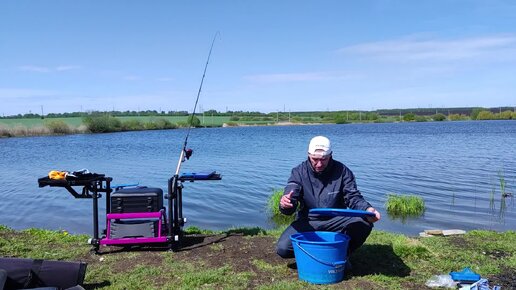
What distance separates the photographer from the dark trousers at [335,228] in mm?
5391

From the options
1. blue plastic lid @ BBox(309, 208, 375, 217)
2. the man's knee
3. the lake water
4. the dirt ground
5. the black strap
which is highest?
blue plastic lid @ BBox(309, 208, 375, 217)

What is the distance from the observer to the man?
5.32m

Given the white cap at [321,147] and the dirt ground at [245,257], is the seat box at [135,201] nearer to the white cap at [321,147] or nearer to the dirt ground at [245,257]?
the dirt ground at [245,257]

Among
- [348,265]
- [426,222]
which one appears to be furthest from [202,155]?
[348,265]

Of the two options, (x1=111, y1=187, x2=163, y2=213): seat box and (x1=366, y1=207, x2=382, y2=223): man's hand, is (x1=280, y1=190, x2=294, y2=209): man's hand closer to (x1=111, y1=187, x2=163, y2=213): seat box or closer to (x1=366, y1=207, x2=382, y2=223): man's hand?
(x1=366, y1=207, x2=382, y2=223): man's hand

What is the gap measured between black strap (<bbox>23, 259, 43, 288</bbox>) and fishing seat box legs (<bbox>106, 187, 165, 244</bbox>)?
1.62m

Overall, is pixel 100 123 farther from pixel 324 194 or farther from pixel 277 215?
pixel 324 194

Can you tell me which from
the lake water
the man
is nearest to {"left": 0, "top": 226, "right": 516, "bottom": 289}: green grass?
the man

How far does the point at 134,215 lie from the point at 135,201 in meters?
0.19

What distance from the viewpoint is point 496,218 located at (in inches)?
446

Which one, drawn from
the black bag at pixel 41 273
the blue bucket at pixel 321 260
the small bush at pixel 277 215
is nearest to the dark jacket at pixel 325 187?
the blue bucket at pixel 321 260

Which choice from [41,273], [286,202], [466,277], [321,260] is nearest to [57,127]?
[41,273]

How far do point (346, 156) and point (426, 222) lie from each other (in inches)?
635

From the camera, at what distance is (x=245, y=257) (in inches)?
236
